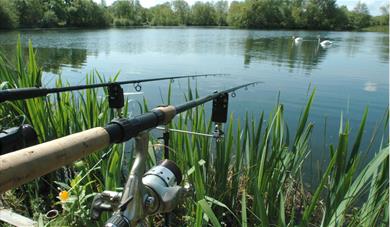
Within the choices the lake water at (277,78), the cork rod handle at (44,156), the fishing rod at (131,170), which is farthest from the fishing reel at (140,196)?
the lake water at (277,78)

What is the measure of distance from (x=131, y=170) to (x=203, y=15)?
87166 millimetres

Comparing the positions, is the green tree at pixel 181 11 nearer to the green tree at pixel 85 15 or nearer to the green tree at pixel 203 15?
the green tree at pixel 203 15

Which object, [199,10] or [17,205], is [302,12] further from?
[17,205]

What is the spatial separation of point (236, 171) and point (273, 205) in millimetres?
385

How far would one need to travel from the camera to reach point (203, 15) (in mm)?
84875

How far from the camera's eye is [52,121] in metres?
2.74

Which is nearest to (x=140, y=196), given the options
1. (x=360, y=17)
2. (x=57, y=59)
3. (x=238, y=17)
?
(x=57, y=59)

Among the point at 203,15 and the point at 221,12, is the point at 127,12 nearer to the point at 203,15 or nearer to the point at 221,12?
the point at 203,15

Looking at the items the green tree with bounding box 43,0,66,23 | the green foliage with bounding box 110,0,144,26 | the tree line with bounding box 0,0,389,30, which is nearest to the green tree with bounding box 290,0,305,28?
the tree line with bounding box 0,0,389,30

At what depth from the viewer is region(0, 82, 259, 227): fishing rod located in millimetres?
656

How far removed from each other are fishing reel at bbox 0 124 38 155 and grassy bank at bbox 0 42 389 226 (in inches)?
12.5

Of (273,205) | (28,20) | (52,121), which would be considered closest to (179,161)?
(273,205)

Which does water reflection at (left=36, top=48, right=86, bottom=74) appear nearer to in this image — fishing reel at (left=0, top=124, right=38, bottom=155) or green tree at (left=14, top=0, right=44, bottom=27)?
fishing reel at (left=0, top=124, right=38, bottom=155)

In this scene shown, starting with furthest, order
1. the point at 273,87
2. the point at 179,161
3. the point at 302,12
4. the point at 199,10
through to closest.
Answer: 1. the point at 199,10
2. the point at 302,12
3. the point at 273,87
4. the point at 179,161
